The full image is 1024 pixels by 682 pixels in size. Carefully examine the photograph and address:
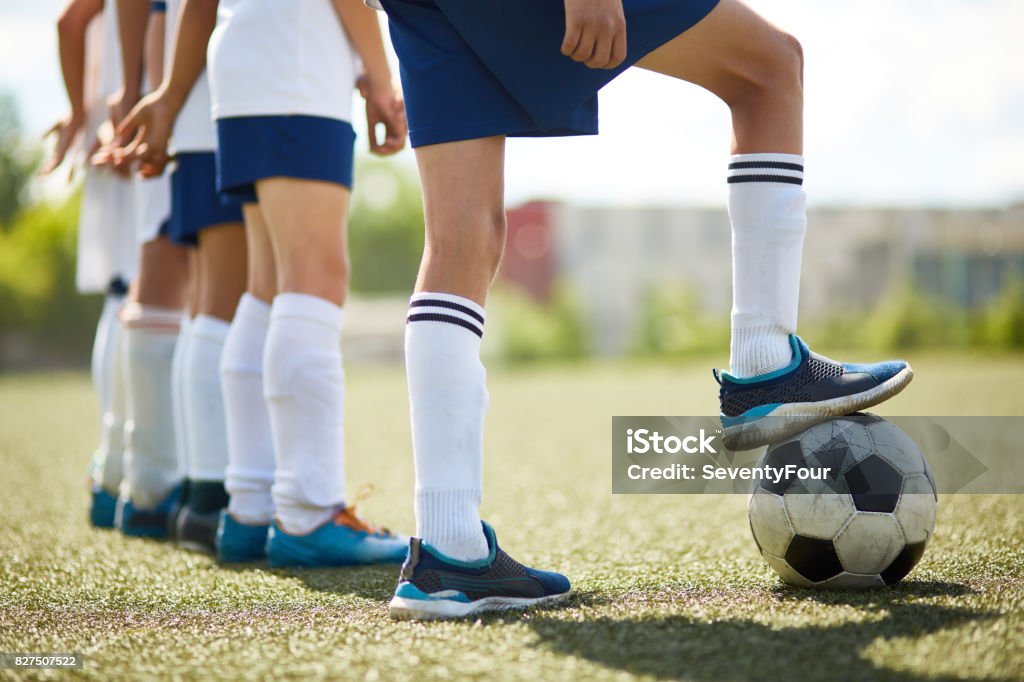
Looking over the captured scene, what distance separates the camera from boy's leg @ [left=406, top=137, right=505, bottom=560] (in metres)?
1.54

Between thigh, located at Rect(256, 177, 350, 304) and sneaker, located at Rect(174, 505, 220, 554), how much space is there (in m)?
0.72

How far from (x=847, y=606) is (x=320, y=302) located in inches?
48.7

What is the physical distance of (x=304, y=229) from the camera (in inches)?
80.9

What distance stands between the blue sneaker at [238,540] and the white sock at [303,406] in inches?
6.7

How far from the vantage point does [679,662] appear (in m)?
1.24

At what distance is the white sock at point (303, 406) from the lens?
2.05m

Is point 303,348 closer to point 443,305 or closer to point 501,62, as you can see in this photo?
point 443,305

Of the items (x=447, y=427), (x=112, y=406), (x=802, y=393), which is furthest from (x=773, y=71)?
(x=112, y=406)

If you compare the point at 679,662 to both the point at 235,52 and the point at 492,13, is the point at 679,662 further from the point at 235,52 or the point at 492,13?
the point at 235,52

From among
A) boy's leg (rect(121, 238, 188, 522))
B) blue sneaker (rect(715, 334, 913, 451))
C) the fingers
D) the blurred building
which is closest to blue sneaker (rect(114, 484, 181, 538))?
boy's leg (rect(121, 238, 188, 522))

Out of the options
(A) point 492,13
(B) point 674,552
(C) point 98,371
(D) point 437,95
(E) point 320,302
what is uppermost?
(A) point 492,13

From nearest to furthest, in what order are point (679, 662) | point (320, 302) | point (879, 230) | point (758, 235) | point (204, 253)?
point (679, 662)
point (758, 235)
point (320, 302)
point (204, 253)
point (879, 230)

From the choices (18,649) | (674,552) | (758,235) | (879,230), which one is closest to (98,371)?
(18,649)

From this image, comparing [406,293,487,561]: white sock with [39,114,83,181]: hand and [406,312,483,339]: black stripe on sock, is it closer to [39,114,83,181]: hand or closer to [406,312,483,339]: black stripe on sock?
[406,312,483,339]: black stripe on sock
